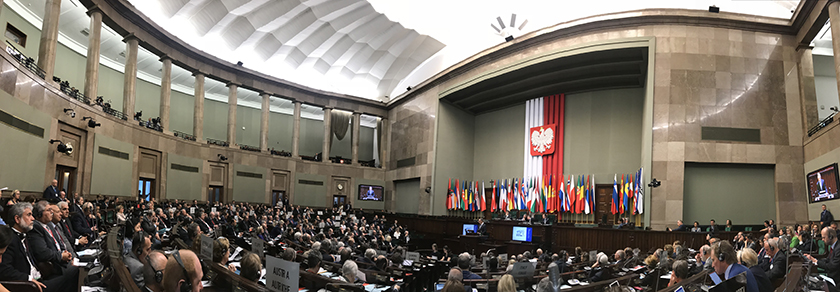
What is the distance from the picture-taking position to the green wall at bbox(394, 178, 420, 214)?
27.1m

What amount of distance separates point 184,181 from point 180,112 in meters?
8.10

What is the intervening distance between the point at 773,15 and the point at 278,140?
26805 mm

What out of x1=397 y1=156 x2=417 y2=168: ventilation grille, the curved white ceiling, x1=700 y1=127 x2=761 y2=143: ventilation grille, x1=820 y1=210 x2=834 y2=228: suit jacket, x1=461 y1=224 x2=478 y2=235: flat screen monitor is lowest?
x1=461 y1=224 x2=478 y2=235: flat screen monitor

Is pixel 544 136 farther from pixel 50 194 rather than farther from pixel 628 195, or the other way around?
pixel 50 194

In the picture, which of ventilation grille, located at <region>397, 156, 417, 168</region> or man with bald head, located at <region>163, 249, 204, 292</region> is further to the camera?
ventilation grille, located at <region>397, 156, 417, 168</region>

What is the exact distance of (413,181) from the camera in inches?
1083

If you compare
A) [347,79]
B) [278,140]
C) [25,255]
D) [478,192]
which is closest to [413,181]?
[478,192]

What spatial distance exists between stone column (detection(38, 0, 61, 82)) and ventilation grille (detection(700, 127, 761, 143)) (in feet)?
62.4

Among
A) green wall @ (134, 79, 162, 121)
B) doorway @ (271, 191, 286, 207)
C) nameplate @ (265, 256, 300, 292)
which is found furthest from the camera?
doorway @ (271, 191, 286, 207)

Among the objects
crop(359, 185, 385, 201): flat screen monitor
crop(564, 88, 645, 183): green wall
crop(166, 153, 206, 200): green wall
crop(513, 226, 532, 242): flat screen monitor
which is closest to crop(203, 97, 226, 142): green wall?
crop(166, 153, 206, 200): green wall

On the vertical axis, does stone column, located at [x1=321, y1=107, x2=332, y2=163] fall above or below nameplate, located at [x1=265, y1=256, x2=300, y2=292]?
above

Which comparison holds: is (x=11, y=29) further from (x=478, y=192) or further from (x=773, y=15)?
(x=773, y=15)

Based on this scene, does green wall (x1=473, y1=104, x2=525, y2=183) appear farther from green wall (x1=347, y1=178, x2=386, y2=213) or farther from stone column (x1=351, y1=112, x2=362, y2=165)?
stone column (x1=351, y1=112, x2=362, y2=165)

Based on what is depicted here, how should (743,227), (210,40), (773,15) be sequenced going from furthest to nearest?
(210,40) < (773,15) < (743,227)
